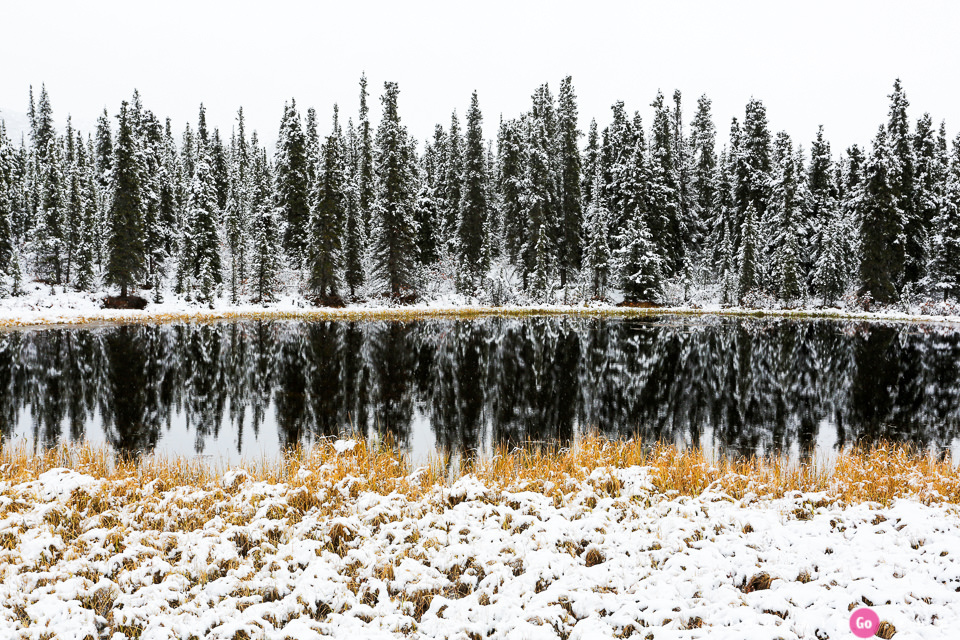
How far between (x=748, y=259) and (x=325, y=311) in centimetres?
4106

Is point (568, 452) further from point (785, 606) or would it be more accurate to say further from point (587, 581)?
point (785, 606)

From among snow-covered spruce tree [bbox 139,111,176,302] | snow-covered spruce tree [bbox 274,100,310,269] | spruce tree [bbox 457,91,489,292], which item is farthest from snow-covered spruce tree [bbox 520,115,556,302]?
snow-covered spruce tree [bbox 139,111,176,302]

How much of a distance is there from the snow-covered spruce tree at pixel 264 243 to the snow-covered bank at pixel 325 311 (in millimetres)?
1892

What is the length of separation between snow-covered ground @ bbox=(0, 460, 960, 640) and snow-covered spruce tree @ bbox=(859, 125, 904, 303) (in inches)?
2240

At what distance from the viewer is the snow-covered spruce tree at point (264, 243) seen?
182 feet

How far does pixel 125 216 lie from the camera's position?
172 feet

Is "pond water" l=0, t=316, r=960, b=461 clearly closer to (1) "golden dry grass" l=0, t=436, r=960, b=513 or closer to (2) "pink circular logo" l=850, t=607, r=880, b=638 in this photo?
(1) "golden dry grass" l=0, t=436, r=960, b=513

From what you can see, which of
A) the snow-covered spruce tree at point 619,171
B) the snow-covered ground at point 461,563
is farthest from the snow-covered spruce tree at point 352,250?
the snow-covered ground at point 461,563

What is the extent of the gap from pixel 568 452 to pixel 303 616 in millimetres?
5907

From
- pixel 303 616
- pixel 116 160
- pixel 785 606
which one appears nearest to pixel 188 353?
pixel 303 616

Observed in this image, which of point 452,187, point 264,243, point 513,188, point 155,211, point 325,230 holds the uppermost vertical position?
point 452,187

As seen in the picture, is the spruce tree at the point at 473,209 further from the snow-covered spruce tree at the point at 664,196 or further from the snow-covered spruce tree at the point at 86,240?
the snow-covered spruce tree at the point at 86,240

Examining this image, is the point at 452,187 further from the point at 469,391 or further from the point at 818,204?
the point at 469,391

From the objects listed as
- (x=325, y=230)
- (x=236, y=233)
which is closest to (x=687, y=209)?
(x=325, y=230)
